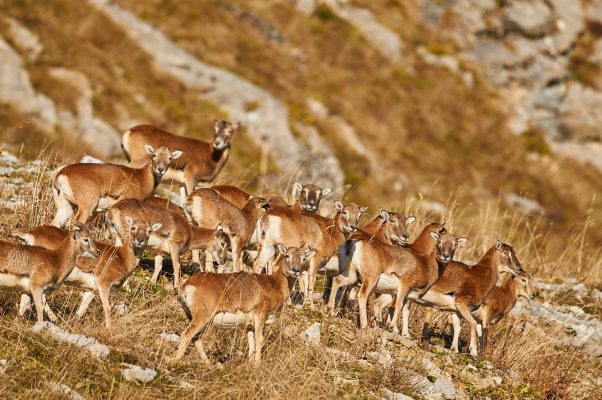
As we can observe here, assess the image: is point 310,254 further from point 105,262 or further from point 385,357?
point 105,262

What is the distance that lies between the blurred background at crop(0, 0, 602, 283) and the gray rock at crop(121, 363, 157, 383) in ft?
72.3

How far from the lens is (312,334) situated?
12906mm

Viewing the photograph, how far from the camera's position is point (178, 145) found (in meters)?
19.5

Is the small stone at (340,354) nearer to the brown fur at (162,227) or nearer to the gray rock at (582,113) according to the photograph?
the brown fur at (162,227)

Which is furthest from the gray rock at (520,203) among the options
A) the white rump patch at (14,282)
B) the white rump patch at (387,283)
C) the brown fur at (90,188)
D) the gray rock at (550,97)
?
the white rump patch at (14,282)

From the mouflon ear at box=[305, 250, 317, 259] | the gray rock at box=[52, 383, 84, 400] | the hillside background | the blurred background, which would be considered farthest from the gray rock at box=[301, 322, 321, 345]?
the blurred background

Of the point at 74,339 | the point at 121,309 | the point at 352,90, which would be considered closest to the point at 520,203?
the point at 352,90

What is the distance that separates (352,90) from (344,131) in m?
4.48

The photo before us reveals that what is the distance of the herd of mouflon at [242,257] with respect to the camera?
11859 mm

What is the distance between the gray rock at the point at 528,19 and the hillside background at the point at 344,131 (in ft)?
0.47

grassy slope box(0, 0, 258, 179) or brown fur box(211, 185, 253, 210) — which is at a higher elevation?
brown fur box(211, 185, 253, 210)

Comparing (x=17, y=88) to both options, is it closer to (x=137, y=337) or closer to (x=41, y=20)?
(x=41, y=20)

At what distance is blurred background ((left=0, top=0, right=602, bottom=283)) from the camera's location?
3975 centimetres

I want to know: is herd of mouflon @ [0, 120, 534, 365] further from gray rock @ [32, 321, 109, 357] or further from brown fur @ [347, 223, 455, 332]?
gray rock @ [32, 321, 109, 357]
